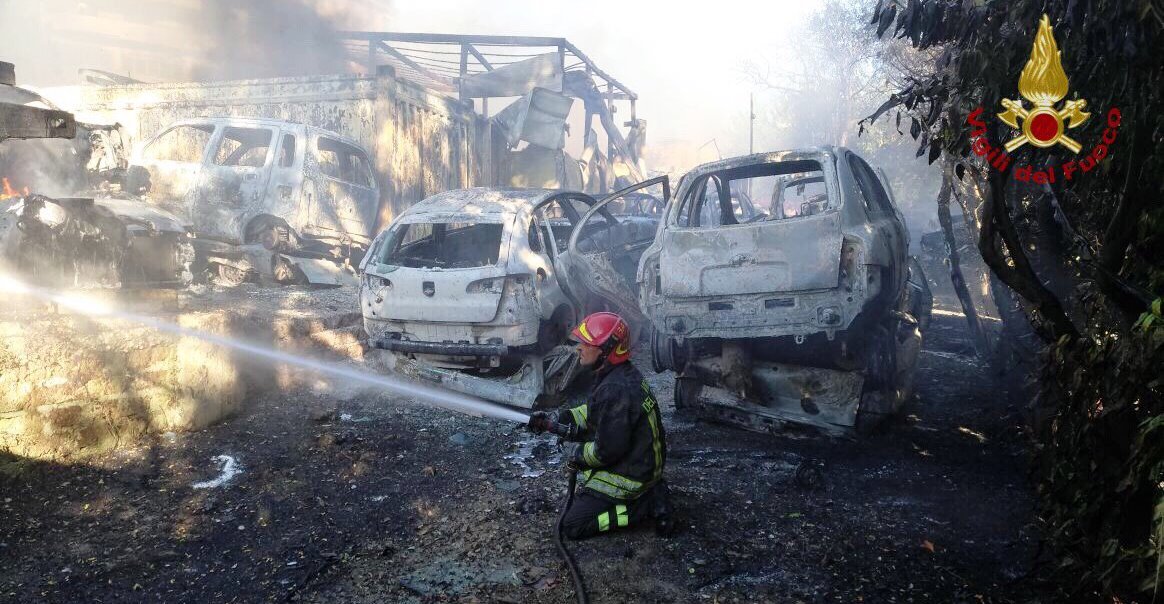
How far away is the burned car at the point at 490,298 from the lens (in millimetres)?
6156

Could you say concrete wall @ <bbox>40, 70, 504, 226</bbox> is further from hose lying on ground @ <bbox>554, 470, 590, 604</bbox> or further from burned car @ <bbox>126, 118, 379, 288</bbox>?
hose lying on ground @ <bbox>554, 470, 590, 604</bbox>

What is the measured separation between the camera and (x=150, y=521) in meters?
4.34

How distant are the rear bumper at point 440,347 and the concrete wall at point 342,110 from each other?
5894 mm

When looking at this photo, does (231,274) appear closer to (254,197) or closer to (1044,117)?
(254,197)

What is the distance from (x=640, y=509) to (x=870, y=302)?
7.52 ft

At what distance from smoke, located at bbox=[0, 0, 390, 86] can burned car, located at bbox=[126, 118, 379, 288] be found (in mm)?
10269

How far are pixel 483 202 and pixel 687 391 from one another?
2.58 metres

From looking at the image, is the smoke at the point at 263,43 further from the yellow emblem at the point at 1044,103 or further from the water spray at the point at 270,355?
the yellow emblem at the point at 1044,103

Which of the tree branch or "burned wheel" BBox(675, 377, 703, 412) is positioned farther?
"burned wheel" BBox(675, 377, 703, 412)

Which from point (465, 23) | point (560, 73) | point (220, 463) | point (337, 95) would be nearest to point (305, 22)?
point (560, 73)

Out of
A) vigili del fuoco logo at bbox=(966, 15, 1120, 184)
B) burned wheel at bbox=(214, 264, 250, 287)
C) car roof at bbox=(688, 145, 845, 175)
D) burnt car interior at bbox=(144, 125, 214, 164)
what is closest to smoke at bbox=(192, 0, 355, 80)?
burnt car interior at bbox=(144, 125, 214, 164)

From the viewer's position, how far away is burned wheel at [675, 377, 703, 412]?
5.89 meters

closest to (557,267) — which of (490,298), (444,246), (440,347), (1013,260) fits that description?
(490,298)

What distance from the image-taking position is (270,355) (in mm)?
6805
